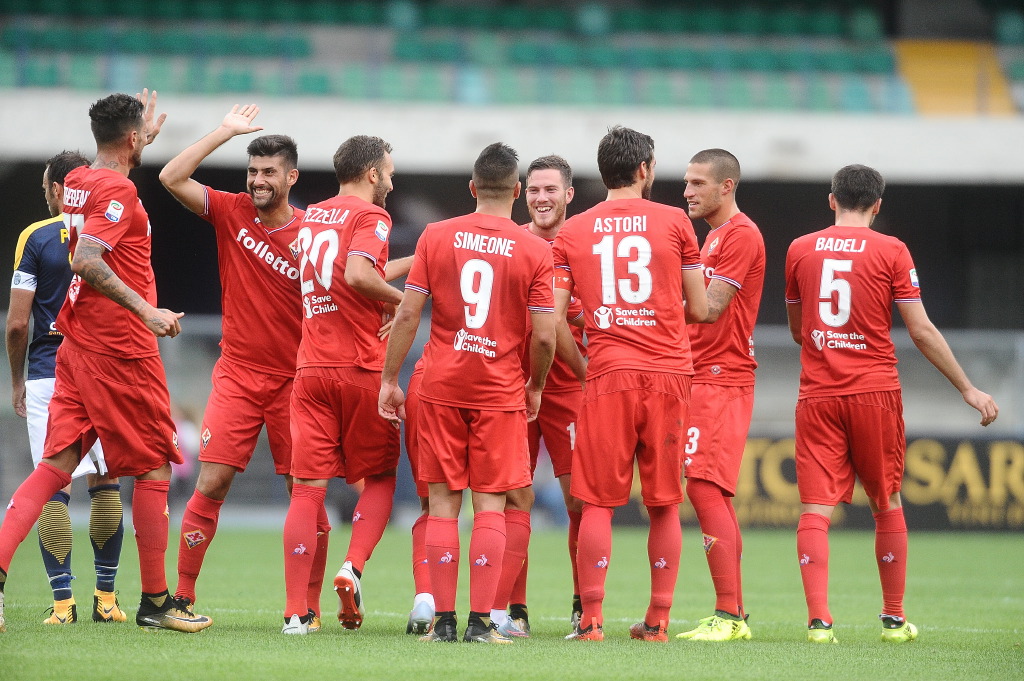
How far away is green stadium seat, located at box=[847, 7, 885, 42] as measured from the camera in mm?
23078

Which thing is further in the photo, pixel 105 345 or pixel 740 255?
pixel 740 255

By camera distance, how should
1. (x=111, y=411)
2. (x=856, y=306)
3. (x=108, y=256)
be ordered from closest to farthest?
(x=111, y=411) → (x=108, y=256) → (x=856, y=306)

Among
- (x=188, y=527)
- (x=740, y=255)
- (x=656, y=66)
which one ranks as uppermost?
(x=656, y=66)

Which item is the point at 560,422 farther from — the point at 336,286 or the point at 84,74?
the point at 84,74

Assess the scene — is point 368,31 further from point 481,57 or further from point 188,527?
point 188,527

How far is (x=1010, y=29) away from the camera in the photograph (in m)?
22.5

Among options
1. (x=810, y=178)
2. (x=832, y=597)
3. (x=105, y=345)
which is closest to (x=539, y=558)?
(x=832, y=597)

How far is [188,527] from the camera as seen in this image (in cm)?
629

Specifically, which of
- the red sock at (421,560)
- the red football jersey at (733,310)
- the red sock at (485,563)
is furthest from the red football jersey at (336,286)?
the red football jersey at (733,310)

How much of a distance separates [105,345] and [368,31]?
17.3 metres

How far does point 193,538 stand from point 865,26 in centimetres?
2023

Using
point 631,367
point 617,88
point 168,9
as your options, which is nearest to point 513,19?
point 617,88

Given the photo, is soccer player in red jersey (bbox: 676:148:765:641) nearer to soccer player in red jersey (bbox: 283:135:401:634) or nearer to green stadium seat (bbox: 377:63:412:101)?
soccer player in red jersey (bbox: 283:135:401:634)

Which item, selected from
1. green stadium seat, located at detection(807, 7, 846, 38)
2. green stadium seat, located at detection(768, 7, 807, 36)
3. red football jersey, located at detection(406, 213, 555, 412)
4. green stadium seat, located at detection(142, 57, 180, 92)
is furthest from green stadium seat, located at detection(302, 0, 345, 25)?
red football jersey, located at detection(406, 213, 555, 412)
